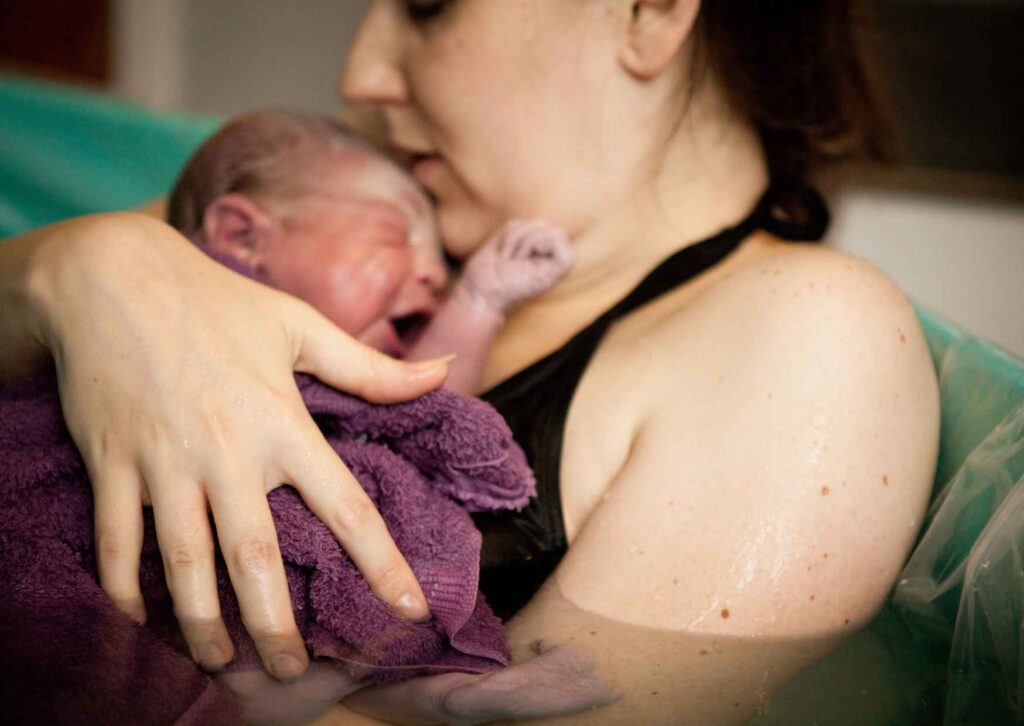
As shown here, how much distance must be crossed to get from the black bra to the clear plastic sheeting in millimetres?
206

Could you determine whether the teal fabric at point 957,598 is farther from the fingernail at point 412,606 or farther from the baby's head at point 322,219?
the baby's head at point 322,219

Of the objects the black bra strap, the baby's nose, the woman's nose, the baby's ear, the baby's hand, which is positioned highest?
the woman's nose

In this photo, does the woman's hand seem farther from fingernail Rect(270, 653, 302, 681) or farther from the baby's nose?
the baby's nose

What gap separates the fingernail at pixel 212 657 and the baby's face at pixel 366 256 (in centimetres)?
41

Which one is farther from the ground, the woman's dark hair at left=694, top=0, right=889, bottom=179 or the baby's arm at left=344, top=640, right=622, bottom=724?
the woman's dark hair at left=694, top=0, right=889, bottom=179

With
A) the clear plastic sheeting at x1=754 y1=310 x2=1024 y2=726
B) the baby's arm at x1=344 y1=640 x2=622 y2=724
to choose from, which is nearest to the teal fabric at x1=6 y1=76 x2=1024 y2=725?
the clear plastic sheeting at x1=754 y1=310 x2=1024 y2=726

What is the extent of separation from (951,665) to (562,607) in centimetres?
30

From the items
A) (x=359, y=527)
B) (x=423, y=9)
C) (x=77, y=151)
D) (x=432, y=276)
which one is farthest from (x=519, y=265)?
(x=77, y=151)

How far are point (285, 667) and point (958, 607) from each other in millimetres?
505

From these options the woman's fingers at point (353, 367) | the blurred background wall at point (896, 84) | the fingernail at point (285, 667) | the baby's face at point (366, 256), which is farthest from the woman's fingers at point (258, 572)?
the blurred background wall at point (896, 84)

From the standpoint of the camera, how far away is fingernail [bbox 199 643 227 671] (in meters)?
0.60

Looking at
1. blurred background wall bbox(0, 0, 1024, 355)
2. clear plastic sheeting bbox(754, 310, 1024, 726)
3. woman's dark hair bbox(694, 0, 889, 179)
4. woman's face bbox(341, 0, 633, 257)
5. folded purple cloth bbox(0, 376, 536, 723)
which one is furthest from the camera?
blurred background wall bbox(0, 0, 1024, 355)

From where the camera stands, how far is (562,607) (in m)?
0.72

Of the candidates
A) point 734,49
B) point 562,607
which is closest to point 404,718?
point 562,607
